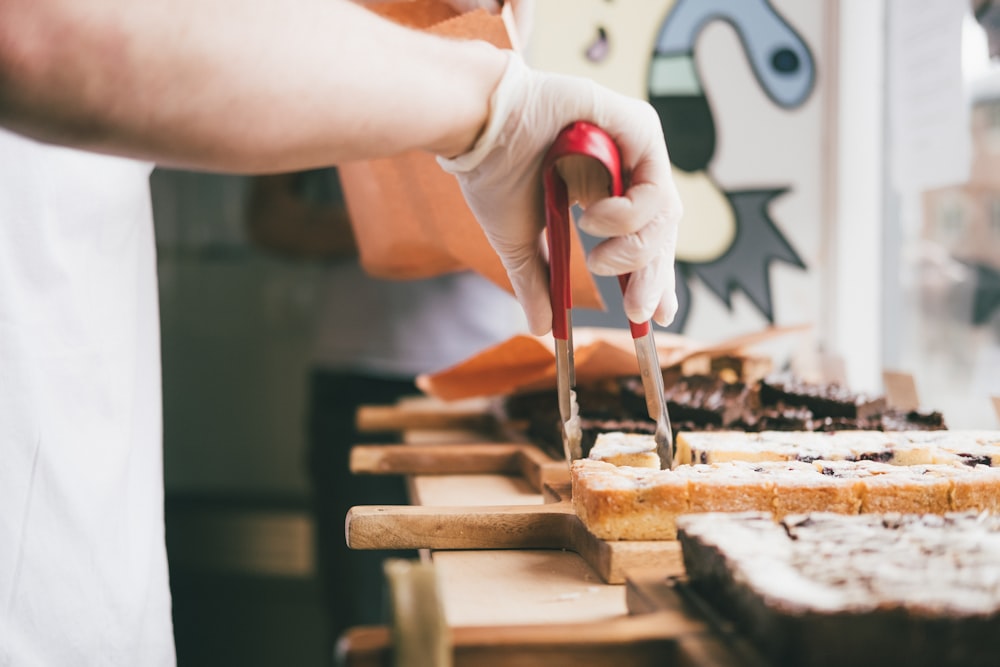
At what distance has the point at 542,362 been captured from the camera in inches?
70.5


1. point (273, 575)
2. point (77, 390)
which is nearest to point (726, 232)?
point (77, 390)

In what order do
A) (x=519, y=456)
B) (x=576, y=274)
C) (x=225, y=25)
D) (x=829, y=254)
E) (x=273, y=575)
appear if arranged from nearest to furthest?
(x=225, y=25)
(x=519, y=456)
(x=576, y=274)
(x=829, y=254)
(x=273, y=575)

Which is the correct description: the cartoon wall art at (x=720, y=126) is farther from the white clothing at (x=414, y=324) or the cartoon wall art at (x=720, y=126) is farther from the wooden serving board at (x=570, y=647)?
the wooden serving board at (x=570, y=647)

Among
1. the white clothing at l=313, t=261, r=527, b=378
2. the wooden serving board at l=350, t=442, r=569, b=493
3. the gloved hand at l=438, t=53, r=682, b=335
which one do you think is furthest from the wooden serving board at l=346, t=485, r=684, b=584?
the white clothing at l=313, t=261, r=527, b=378

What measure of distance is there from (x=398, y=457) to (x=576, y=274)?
0.48 m

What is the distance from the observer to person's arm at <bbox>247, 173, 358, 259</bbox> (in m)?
2.48

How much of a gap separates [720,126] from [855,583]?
1.95 m

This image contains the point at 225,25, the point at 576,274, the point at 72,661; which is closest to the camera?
the point at 225,25

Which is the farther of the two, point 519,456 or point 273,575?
point 273,575

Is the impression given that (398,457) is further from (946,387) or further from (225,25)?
(946,387)

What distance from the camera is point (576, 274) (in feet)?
5.38

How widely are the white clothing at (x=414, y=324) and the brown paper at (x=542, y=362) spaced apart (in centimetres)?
45

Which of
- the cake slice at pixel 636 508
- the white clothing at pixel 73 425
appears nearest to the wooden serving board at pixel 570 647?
the cake slice at pixel 636 508

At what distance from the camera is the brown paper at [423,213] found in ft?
4.81
